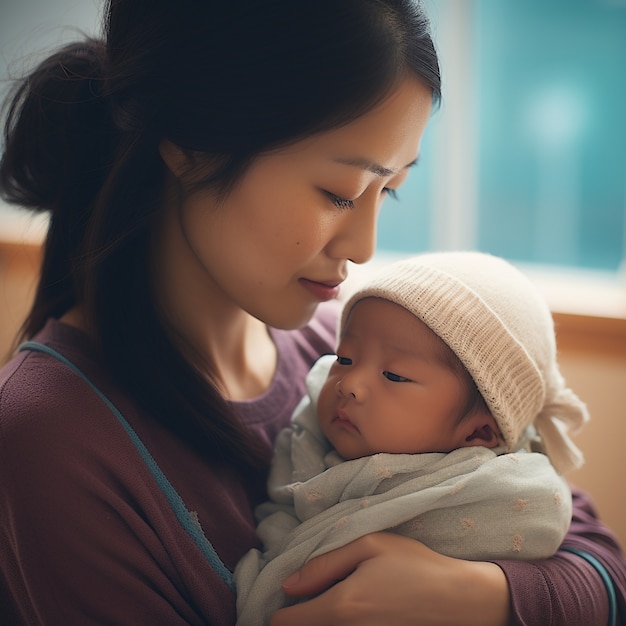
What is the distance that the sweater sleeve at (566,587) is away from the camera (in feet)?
3.58

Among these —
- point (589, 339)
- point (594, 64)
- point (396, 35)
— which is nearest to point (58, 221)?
point (396, 35)

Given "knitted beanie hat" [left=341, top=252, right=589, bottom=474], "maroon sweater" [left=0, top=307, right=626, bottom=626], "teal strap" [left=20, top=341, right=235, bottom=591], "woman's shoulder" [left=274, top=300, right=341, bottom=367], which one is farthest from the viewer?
"woman's shoulder" [left=274, top=300, right=341, bottom=367]

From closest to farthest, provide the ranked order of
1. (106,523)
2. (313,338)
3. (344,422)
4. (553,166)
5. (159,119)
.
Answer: (106,523), (159,119), (344,422), (313,338), (553,166)

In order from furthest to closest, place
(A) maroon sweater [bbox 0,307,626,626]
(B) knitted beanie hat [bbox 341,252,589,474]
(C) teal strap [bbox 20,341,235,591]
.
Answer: (B) knitted beanie hat [bbox 341,252,589,474] → (C) teal strap [bbox 20,341,235,591] → (A) maroon sweater [bbox 0,307,626,626]

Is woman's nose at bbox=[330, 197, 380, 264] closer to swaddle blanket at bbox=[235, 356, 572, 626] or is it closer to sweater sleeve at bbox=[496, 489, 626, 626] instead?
swaddle blanket at bbox=[235, 356, 572, 626]

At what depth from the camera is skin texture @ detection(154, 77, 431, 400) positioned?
1067 mm

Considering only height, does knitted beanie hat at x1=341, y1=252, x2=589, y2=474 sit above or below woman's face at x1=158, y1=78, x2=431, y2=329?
below

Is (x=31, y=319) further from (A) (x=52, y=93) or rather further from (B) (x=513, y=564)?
(B) (x=513, y=564)

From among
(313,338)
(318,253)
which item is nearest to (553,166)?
(313,338)

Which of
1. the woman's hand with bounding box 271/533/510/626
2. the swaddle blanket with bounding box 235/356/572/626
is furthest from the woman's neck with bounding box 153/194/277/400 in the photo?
the woman's hand with bounding box 271/533/510/626

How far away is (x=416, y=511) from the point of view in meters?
1.06

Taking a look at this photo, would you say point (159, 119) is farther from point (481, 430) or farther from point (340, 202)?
point (481, 430)

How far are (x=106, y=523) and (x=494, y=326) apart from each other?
621mm

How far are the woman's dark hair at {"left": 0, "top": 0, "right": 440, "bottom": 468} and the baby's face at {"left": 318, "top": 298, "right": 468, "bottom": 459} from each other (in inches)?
6.4
